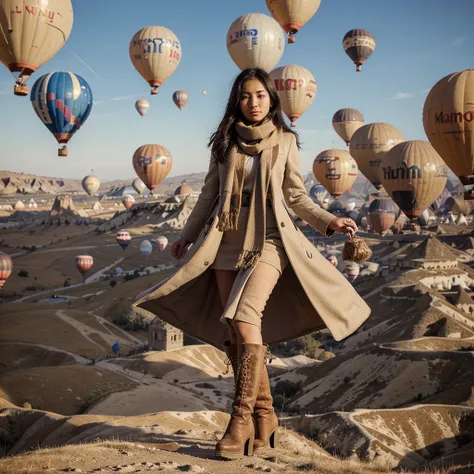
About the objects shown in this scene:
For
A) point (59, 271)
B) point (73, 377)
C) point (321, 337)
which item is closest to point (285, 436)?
point (73, 377)

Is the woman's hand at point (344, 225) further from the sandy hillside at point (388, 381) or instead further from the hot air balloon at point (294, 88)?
the hot air balloon at point (294, 88)

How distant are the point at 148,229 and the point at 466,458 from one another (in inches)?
3330

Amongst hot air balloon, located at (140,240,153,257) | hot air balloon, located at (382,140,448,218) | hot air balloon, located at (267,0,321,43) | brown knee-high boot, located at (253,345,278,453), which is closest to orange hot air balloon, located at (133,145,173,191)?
hot air balloon, located at (140,240,153,257)

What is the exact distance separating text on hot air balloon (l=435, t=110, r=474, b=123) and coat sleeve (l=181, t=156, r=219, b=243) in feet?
82.7

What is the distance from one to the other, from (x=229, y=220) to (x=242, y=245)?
0.26 metres

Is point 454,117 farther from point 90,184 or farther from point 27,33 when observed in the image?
point 90,184

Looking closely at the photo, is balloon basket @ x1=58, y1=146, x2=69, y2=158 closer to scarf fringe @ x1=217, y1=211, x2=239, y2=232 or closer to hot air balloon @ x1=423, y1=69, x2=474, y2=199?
hot air balloon @ x1=423, y1=69, x2=474, y2=199

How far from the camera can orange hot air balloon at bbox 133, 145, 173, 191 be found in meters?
68.9

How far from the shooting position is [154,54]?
46.0 m

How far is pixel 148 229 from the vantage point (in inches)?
3986

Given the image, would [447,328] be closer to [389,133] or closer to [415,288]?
[415,288]

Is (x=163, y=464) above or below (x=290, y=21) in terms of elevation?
below

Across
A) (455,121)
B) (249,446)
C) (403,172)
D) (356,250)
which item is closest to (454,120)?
(455,121)

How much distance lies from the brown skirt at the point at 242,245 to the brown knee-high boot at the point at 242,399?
785 mm
